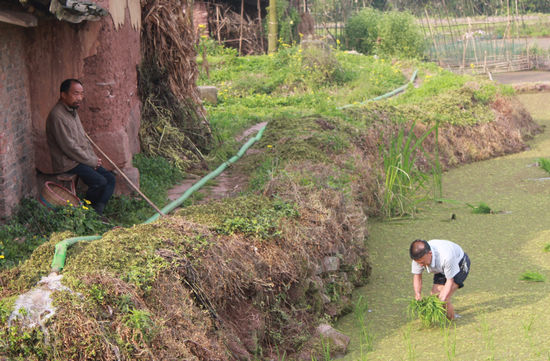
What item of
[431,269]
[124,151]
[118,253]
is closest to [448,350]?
[431,269]

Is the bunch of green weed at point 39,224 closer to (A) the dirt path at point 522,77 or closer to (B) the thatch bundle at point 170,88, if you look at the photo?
(B) the thatch bundle at point 170,88

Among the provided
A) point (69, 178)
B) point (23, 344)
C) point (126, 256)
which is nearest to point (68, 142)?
point (69, 178)

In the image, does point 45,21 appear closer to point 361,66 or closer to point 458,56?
point 361,66

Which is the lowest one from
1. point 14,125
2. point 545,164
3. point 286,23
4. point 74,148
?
point 545,164

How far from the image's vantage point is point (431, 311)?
15.9 feet

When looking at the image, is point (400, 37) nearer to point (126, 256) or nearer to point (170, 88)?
point (170, 88)

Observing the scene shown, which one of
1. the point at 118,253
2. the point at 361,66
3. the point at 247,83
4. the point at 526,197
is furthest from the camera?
the point at 361,66

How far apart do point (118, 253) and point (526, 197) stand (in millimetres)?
5979

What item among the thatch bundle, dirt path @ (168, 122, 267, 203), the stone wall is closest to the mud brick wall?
the stone wall

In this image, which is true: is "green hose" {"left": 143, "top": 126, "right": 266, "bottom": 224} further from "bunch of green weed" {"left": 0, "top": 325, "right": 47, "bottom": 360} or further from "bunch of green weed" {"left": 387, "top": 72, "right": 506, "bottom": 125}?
"bunch of green weed" {"left": 387, "top": 72, "right": 506, "bottom": 125}

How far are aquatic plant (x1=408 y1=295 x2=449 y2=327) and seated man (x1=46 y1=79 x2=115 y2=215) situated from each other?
290 cm

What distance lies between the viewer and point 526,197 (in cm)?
855

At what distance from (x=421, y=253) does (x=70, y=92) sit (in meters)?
3.23

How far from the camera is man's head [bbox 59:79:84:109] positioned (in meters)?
5.75
